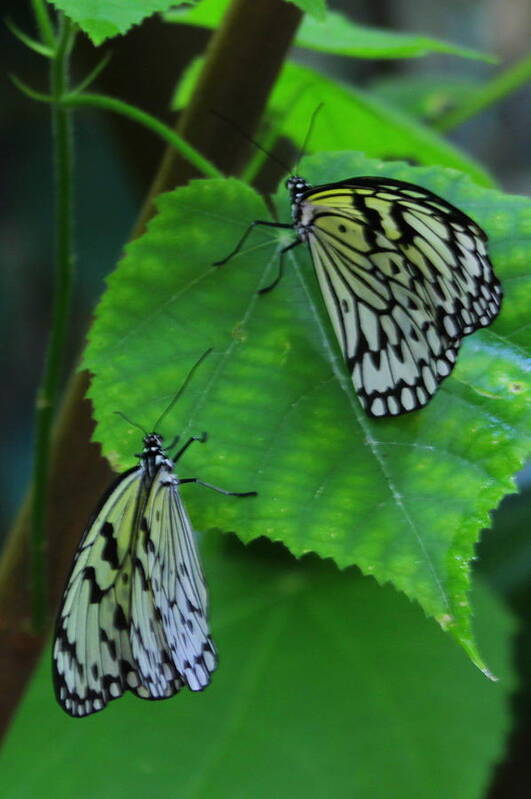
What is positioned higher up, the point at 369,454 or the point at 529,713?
the point at 369,454

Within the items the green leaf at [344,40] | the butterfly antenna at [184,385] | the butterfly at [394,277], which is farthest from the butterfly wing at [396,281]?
the green leaf at [344,40]

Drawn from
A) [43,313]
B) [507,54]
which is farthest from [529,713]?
[507,54]

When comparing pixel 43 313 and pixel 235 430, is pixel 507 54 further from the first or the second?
pixel 235 430

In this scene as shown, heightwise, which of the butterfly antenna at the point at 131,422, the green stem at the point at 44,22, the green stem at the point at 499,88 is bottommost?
the butterfly antenna at the point at 131,422

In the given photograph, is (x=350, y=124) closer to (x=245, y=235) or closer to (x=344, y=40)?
(x=344, y=40)

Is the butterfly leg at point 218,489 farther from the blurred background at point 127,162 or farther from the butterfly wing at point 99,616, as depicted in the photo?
the blurred background at point 127,162

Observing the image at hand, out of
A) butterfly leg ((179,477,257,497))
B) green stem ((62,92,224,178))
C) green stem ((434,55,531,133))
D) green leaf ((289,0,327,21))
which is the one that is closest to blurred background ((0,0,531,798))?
green stem ((434,55,531,133))
